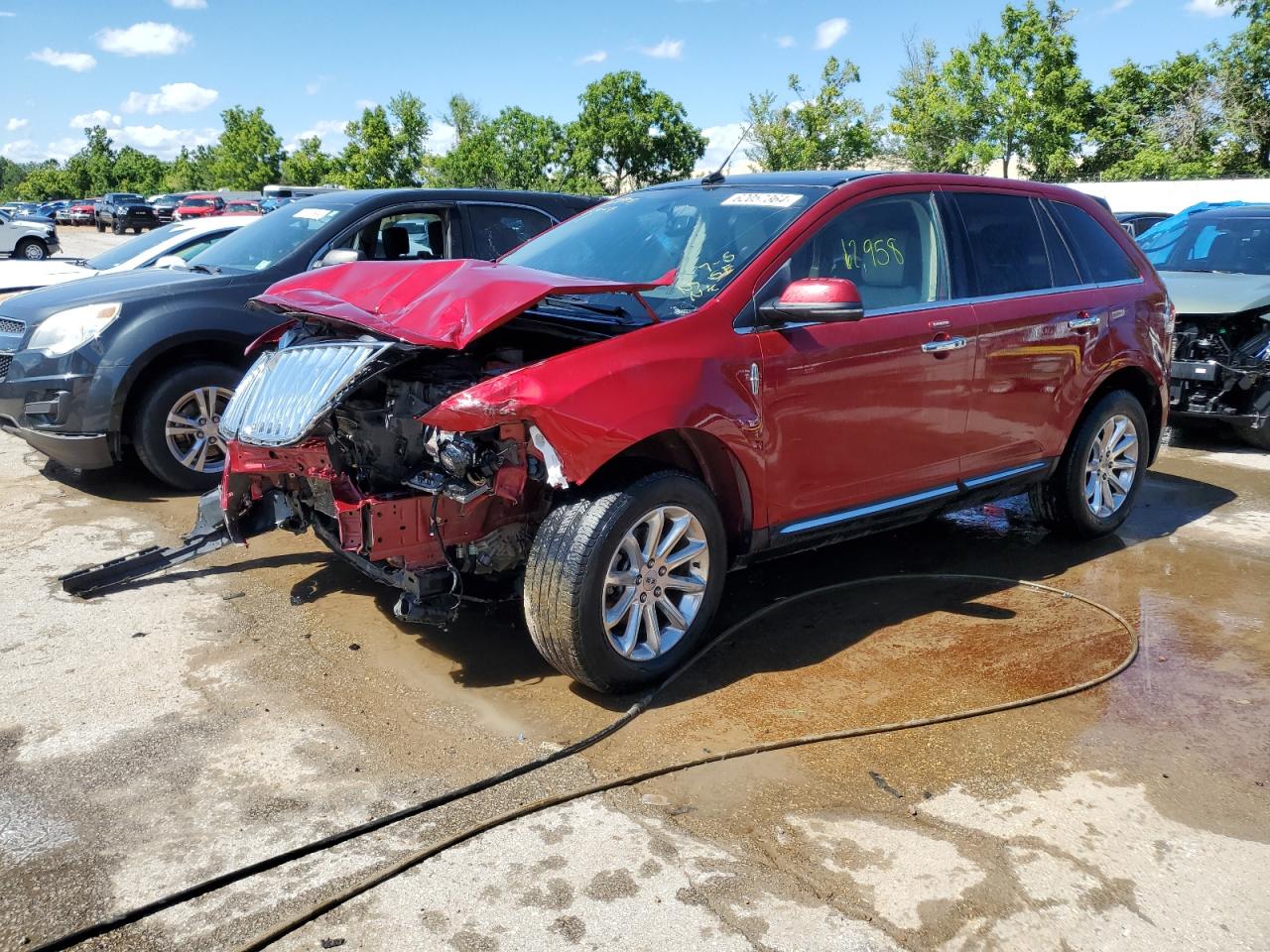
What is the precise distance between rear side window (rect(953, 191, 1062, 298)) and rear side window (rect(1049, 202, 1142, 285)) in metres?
0.16

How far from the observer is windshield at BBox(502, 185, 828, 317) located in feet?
13.7

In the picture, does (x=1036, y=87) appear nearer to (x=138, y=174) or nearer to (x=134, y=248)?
(x=134, y=248)

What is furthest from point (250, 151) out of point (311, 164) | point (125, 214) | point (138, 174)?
point (138, 174)

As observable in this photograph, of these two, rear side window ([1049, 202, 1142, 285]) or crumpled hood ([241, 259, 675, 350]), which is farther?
rear side window ([1049, 202, 1142, 285])

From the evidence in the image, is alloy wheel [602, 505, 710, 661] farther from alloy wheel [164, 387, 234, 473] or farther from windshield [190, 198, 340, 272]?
windshield [190, 198, 340, 272]

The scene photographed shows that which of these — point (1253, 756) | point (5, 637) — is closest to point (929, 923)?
point (1253, 756)

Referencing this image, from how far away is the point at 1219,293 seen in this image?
8234mm

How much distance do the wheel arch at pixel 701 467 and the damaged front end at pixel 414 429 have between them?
0.30 metres

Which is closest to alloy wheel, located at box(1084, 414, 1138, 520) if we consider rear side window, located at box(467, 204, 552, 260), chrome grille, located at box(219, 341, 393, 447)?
rear side window, located at box(467, 204, 552, 260)

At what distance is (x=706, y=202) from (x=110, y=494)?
13.7 ft

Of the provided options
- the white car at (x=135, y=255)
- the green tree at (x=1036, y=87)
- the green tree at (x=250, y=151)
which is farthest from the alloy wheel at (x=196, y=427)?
the green tree at (x=250, y=151)

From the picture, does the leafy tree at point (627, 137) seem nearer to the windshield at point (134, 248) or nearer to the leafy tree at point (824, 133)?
the leafy tree at point (824, 133)

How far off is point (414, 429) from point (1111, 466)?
4.06 metres

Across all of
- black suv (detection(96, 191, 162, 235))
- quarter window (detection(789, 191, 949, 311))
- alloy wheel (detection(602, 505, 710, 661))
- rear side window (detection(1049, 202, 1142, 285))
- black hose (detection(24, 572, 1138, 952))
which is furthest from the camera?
black suv (detection(96, 191, 162, 235))
